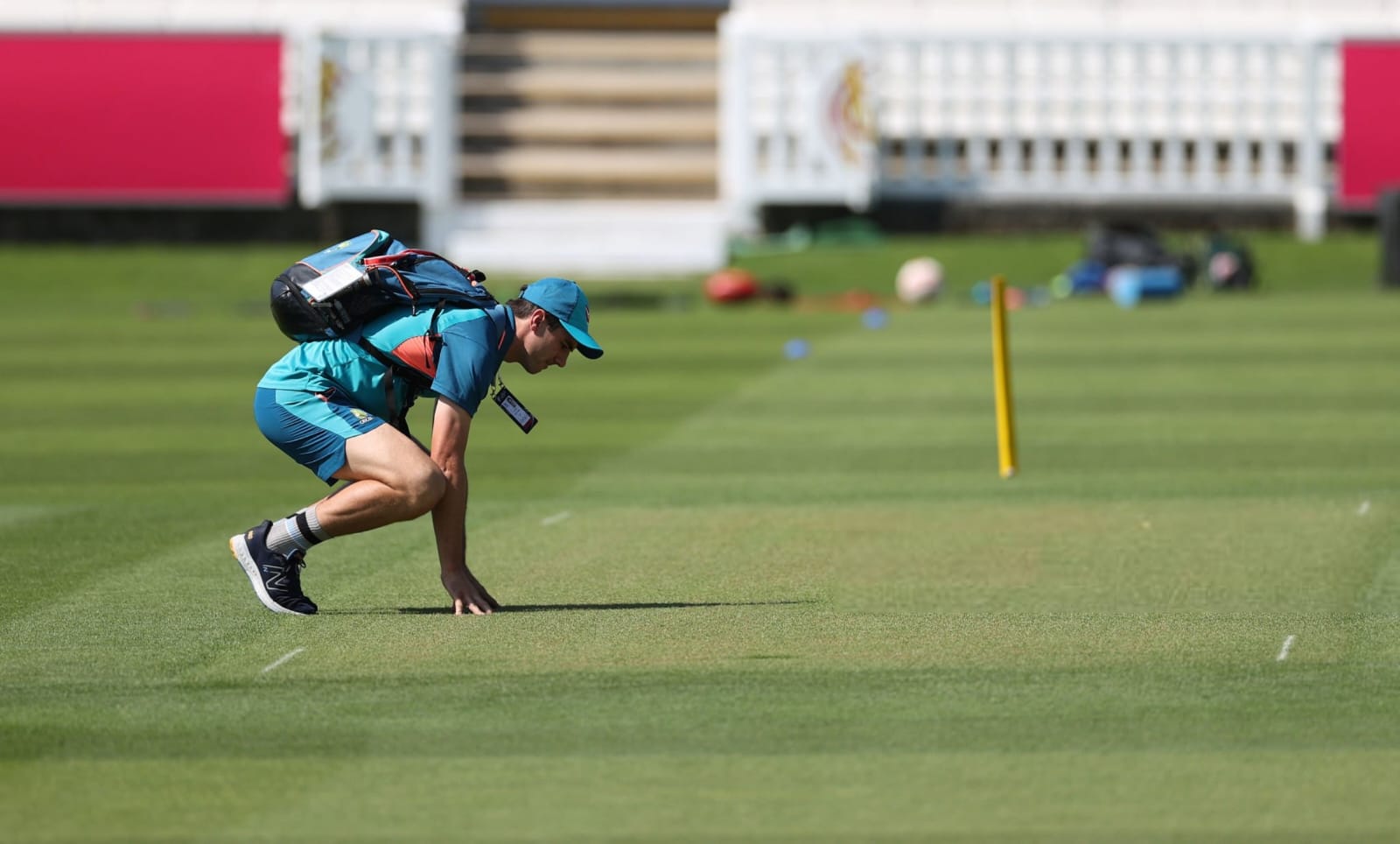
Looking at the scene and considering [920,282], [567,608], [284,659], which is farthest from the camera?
[920,282]

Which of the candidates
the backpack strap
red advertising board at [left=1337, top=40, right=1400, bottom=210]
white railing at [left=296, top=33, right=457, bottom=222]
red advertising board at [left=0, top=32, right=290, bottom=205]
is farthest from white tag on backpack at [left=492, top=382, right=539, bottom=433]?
red advertising board at [left=1337, top=40, right=1400, bottom=210]

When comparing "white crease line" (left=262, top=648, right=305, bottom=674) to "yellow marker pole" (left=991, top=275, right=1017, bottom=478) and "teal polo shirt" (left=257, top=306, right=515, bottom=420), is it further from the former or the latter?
"yellow marker pole" (left=991, top=275, right=1017, bottom=478)

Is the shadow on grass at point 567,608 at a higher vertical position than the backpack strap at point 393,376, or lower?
lower

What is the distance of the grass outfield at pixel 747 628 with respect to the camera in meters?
5.54

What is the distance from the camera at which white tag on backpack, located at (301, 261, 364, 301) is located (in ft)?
25.4

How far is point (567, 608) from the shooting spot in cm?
824

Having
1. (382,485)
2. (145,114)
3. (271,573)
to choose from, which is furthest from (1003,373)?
(145,114)

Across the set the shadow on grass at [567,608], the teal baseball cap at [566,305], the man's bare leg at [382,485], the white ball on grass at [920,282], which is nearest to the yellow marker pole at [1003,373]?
the shadow on grass at [567,608]

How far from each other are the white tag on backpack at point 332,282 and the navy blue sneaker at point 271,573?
833 millimetres

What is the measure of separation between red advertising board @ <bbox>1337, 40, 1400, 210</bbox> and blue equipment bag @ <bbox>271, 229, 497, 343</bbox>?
26317 mm

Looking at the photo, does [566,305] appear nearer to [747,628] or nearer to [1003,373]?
[747,628]

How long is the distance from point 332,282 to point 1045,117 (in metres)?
25.7

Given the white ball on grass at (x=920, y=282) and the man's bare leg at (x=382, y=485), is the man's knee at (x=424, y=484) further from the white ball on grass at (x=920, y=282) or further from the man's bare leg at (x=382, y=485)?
the white ball on grass at (x=920, y=282)

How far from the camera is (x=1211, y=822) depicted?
529 centimetres
